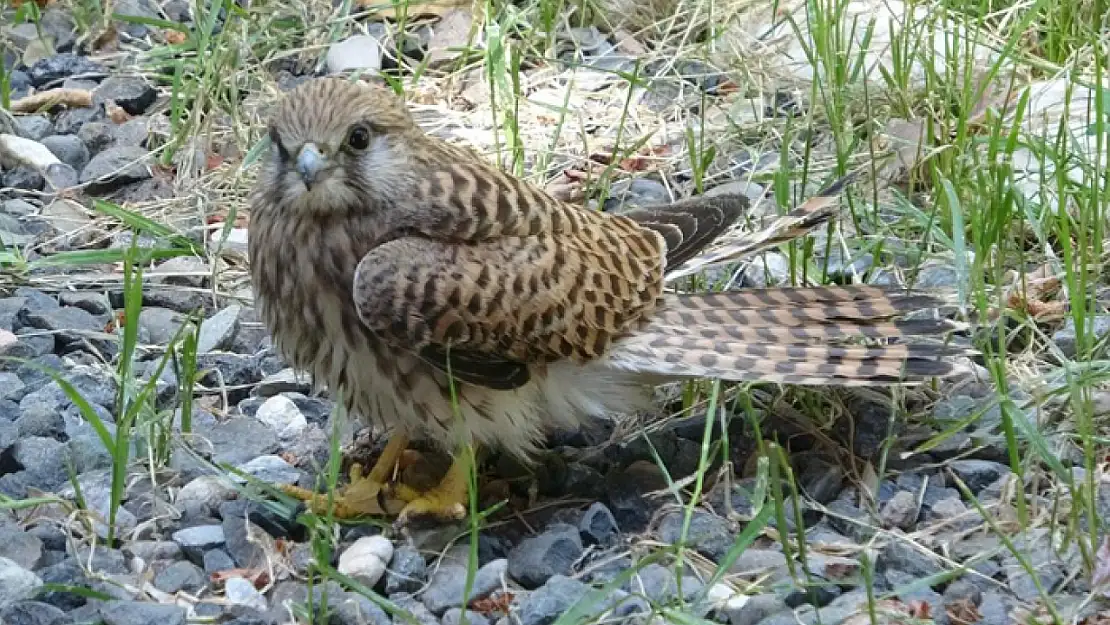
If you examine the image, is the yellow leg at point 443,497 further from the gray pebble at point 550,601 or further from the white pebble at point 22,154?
the white pebble at point 22,154

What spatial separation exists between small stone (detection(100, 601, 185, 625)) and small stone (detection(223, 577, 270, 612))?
0.12m

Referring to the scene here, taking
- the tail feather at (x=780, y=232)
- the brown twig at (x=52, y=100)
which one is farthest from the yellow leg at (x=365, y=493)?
the brown twig at (x=52, y=100)

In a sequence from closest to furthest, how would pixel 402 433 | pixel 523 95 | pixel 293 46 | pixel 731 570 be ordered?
pixel 731 570 → pixel 402 433 → pixel 523 95 → pixel 293 46

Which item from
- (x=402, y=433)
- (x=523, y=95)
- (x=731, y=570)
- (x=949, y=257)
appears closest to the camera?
(x=731, y=570)

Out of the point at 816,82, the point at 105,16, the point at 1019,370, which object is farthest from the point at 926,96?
the point at 105,16

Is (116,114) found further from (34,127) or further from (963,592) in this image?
(963,592)

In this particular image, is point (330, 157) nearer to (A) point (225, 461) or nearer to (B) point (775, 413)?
(A) point (225, 461)

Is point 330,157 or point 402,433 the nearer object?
point 330,157

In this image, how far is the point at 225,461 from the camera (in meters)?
3.37

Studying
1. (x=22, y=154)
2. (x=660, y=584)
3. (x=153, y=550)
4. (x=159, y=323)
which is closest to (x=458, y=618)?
(x=660, y=584)

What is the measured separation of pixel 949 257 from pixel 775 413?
75cm

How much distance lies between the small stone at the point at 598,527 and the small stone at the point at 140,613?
0.76 m

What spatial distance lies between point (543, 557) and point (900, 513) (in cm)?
67

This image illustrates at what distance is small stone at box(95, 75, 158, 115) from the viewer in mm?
4949
